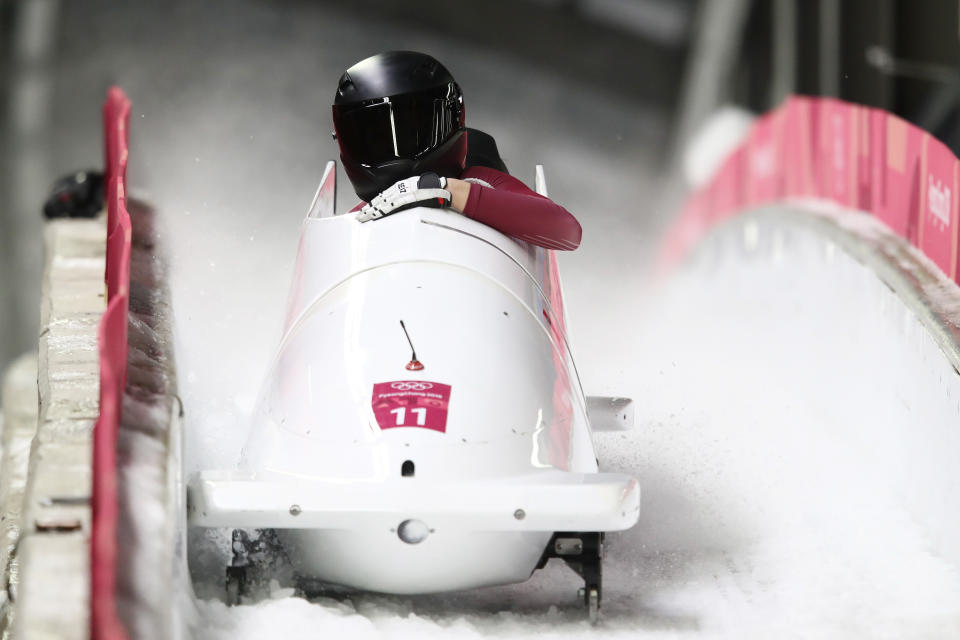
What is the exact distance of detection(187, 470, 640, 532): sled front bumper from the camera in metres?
2.50

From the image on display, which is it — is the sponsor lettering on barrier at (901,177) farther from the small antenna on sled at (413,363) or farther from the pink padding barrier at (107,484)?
the pink padding barrier at (107,484)

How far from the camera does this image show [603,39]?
12094 mm

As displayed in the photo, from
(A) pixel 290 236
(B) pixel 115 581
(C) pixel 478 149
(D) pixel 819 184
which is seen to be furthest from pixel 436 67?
(A) pixel 290 236

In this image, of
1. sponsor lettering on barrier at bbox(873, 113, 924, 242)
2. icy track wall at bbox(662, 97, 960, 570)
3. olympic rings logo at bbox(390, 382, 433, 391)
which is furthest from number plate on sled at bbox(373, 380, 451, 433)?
sponsor lettering on barrier at bbox(873, 113, 924, 242)

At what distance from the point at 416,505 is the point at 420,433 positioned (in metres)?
0.18

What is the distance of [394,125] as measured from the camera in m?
3.26

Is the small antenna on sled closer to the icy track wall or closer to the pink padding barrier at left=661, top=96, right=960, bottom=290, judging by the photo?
the icy track wall

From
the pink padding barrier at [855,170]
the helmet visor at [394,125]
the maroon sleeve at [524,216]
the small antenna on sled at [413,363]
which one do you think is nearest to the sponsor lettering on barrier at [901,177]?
the pink padding barrier at [855,170]

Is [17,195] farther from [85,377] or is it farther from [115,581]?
[115,581]

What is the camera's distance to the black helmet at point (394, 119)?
320 cm

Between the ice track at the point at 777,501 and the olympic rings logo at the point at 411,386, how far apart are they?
45cm

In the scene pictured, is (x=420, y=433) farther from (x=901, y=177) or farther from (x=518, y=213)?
(x=901, y=177)

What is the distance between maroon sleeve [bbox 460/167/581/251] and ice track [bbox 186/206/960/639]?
0.70m

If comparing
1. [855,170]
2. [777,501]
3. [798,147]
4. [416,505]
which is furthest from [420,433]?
[798,147]
